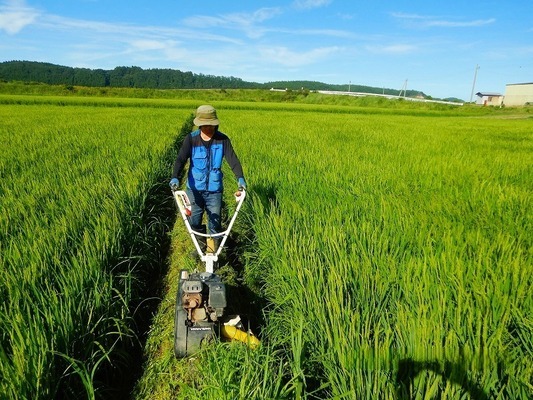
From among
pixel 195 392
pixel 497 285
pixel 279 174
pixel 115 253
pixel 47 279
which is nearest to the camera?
pixel 195 392

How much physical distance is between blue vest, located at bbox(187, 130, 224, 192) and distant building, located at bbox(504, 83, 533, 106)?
69.8 metres

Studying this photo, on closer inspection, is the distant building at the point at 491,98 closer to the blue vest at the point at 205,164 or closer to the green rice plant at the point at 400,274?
the green rice plant at the point at 400,274

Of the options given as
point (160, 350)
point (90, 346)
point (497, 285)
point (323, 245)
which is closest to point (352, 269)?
point (323, 245)

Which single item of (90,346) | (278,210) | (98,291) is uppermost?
(278,210)

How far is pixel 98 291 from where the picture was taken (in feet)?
7.80

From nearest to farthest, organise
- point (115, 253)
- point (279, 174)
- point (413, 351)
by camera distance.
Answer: point (413, 351), point (115, 253), point (279, 174)

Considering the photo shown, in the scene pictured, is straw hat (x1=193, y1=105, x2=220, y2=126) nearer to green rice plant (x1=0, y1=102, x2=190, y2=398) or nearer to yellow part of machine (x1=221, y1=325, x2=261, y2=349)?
green rice plant (x1=0, y1=102, x2=190, y2=398)

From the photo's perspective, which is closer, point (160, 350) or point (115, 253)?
point (160, 350)

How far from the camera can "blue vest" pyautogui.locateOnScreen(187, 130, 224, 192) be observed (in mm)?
3262

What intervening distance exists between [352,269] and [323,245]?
0.35 m

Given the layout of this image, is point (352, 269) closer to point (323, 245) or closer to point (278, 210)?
point (323, 245)

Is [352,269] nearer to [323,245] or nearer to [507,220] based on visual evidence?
[323,245]

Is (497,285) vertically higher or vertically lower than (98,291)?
higher

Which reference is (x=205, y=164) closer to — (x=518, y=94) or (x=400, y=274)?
(x=400, y=274)
